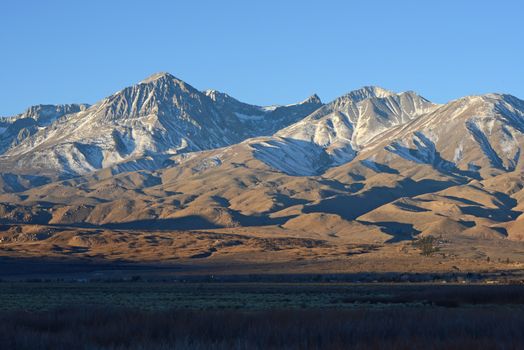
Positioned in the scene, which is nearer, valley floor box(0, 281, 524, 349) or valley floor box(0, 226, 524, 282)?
valley floor box(0, 281, 524, 349)

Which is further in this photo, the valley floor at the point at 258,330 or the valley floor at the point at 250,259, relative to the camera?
the valley floor at the point at 250,259

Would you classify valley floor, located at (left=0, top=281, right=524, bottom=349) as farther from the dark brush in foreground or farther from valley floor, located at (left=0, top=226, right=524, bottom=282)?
valley floor, located at (left=0, top=226, right=524, bottom=282)

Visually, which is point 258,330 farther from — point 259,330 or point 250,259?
point 250,259

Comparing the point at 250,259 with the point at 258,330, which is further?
the point at 250,259

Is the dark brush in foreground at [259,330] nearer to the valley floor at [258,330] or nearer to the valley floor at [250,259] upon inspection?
the valley floor at [258,330]

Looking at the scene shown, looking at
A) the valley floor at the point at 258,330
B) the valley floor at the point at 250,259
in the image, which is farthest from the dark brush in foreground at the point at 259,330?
the valley floor at the point at 250,259

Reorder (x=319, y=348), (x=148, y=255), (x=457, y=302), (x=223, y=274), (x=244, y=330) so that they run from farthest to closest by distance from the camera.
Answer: (x=148, y=255)
(x=223, y=274)
(x=457, y=302)
(x=244, y=330)
(x=319, y=348)

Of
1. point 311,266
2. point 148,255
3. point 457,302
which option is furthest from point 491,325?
point 148,255

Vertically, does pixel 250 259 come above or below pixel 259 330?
below

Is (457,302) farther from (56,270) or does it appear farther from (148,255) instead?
(148,255)

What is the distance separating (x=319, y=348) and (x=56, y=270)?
128m

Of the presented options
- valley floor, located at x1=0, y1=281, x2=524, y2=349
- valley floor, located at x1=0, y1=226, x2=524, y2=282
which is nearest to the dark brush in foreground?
valley floor, located at x1=0, y1=281, x2=524, y2=349

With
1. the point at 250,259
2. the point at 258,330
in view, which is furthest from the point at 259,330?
the point at 250,259

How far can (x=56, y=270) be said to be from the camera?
5822 inches
